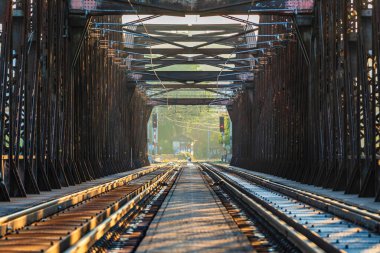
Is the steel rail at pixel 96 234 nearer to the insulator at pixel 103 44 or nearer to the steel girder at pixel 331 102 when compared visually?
the steel girder at pixel 331 102

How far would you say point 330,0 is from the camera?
2619cm

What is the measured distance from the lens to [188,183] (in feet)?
106

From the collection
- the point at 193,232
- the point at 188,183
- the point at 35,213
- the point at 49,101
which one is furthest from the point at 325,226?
the point at 188,183

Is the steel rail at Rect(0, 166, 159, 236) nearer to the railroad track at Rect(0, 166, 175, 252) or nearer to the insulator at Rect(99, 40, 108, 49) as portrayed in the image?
the railroad track at Rect(0, 166, 175, 252)

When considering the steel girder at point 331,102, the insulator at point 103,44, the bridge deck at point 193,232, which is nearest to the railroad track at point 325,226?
the bridge deck at point 193,232

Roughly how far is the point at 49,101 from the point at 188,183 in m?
8.36

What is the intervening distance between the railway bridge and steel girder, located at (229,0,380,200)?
0.06 m

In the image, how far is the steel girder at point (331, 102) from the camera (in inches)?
792

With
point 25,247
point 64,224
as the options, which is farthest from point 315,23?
point 25,247

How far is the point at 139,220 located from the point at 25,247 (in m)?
5.41

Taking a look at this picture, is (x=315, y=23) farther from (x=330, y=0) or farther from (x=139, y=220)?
(x=139, y=220)

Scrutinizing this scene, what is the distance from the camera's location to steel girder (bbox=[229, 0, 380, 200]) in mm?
20125

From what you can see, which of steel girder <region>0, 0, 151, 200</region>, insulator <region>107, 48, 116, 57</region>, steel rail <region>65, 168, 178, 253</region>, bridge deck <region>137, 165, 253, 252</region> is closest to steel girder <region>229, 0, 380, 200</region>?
bridge deck <region>137, 165, 253, 252</region>

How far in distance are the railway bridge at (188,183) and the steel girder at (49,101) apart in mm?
55
